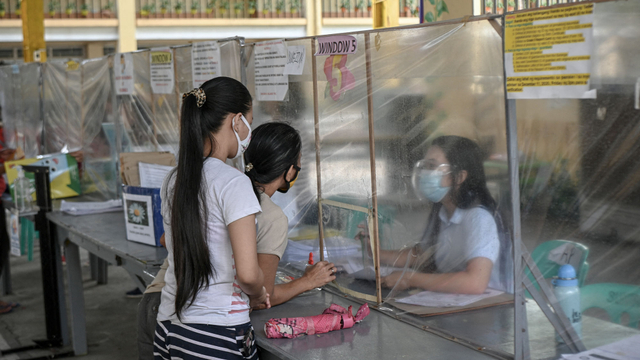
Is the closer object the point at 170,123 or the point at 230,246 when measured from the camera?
the point at 230,246

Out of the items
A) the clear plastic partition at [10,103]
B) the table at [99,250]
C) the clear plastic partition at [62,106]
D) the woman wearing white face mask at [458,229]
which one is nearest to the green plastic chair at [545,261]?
the woman wearing white face mask at [458,229]

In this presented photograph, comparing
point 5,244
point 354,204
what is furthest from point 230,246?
point 5,244

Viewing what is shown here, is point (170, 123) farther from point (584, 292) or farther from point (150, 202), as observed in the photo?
point (584, 292)

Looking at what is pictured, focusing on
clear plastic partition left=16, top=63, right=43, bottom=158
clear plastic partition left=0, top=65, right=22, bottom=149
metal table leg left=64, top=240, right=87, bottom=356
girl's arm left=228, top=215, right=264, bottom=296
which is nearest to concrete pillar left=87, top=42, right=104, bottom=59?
clear plastic partition left=0, top=65, right=22, bottom=149

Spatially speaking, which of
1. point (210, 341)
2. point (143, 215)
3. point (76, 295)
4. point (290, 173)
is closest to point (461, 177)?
point (290, 173)

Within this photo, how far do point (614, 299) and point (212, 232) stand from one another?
2.85 ft

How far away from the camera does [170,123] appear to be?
3.02 m

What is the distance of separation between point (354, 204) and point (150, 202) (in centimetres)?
108

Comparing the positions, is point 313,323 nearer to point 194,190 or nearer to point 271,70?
point 194,190

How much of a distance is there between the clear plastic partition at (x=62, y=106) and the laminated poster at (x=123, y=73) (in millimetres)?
647

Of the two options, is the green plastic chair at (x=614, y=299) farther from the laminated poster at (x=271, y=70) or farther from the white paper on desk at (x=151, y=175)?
the white paper on desk at (x=151, y=175)

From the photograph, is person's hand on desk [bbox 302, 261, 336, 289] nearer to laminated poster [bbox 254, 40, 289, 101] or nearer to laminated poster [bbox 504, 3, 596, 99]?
laminated poster [bbox 254, 40, 289, 101]

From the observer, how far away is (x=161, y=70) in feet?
9.89

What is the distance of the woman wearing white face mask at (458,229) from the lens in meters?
1.50
